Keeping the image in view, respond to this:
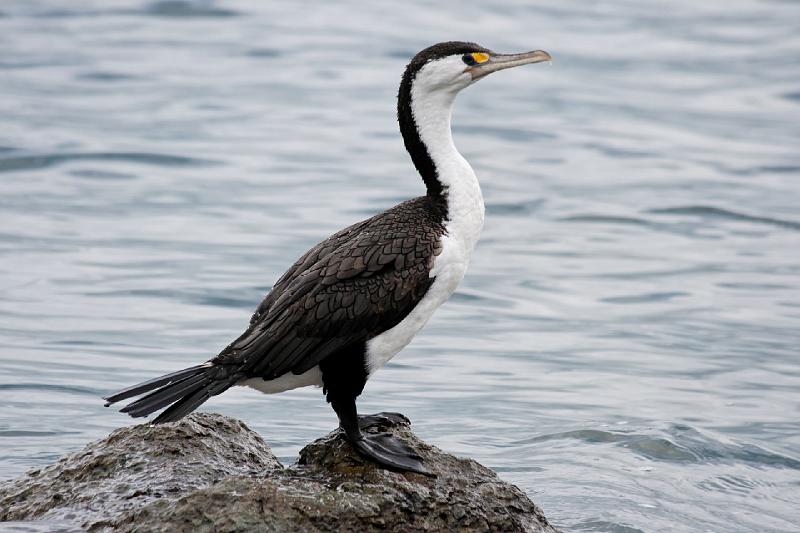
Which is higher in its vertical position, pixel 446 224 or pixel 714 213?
pixel 446 224

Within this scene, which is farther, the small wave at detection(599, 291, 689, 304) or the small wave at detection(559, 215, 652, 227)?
the small wave at detection(559, 215, 652, 227)

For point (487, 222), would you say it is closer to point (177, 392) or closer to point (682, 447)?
point (682, 447)

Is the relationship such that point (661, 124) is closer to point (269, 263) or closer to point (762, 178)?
point (762, 178)

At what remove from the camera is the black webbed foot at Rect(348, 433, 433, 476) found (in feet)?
20.9

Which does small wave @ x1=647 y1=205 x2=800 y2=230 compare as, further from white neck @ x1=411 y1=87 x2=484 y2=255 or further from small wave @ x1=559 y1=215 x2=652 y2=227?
white neck @ x1=411 y1=87 x2=484 y2=255

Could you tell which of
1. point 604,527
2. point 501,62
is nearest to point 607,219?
point 604,527

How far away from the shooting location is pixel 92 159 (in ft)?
53.6

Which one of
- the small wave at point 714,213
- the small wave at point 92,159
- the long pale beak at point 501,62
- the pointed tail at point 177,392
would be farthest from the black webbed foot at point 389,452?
the small wave at point 92,159

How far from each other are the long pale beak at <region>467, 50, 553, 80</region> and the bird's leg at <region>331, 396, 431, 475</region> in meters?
1.71

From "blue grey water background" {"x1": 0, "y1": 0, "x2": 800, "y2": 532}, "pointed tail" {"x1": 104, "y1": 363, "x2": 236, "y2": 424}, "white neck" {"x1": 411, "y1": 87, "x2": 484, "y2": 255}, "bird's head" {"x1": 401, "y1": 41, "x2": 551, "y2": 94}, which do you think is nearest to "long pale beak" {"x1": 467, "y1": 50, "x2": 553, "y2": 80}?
"bird's head" {"x1": 401, "y1": 41, "x2": 551, "y2": 94}

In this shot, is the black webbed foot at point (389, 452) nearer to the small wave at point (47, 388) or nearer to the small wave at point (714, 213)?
the small wave at point (47, 388)

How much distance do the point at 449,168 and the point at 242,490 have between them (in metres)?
1.86

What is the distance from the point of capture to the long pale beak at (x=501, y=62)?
7.07 m

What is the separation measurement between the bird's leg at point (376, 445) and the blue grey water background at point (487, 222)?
1.63 meters
